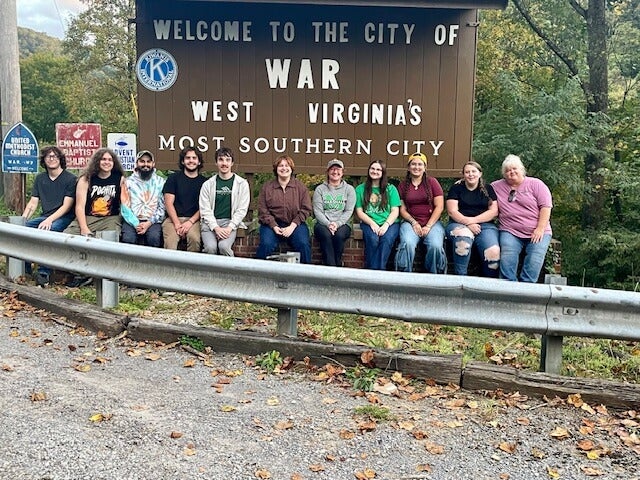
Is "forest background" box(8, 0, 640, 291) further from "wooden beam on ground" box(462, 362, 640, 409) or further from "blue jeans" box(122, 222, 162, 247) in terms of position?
"blue jeans" box(122, 222, 162, 247)

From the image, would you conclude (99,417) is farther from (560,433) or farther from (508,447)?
(560,433)

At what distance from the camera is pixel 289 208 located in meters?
6.77

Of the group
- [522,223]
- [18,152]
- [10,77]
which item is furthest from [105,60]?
[522,223]

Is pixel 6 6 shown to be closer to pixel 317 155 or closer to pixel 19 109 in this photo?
pixel 19 109

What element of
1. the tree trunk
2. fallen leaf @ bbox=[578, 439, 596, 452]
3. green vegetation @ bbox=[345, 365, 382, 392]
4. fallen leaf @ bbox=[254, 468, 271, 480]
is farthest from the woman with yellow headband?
the tree trunk

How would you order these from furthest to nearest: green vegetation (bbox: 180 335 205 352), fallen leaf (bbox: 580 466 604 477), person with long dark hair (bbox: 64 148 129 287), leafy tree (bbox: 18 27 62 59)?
leafy tree (bbox: 18 27 62 59) < person with long dark hair (bbox: 64 148 129 287) < green vegetation (bbox: 180 335 205 352) < fallen leaf (bbox: 580 466 604 477)

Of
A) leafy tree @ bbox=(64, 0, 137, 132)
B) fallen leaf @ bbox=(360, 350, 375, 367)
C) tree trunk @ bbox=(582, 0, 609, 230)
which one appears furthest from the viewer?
leafy tree @ bbox=(64, 0, 137, 132)

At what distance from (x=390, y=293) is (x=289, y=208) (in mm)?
2685

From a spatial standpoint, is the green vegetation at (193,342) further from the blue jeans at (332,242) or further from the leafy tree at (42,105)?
the leafy tree at (42,105)

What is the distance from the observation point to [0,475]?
107 inches

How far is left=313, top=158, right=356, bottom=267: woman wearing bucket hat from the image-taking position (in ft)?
22.3

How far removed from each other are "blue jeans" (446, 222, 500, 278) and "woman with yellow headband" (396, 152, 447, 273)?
0.41 feet

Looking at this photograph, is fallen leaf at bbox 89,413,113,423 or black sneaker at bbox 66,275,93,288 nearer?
fallen leaf at bbox 89,413,113,423

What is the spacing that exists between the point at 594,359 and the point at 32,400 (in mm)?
3547
